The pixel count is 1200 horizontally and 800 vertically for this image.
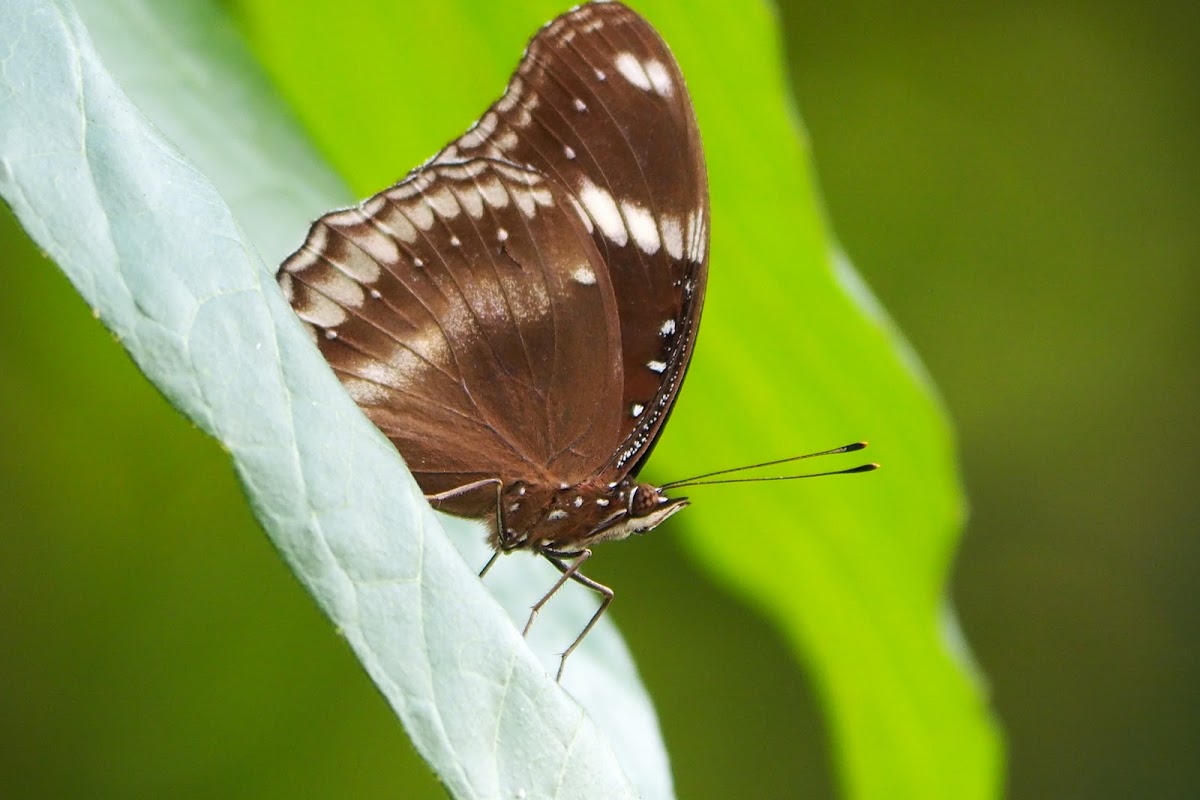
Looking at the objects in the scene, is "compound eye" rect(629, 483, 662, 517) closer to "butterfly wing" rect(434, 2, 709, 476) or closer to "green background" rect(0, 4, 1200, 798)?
"butterfly wing" rect(434, 2, 709, 476)

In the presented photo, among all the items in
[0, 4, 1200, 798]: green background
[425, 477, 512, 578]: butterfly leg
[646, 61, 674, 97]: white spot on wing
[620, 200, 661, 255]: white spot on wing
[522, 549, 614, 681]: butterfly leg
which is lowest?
[0, 4, 1200, 798]: green background

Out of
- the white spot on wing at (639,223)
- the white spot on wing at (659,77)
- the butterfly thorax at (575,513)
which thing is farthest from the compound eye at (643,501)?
the white spot on wing at (659,77)

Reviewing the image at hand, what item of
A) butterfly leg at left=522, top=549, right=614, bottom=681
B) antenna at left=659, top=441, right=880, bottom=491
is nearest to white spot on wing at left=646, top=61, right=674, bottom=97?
antenna at left=659, top=441, right=880, bottom=491

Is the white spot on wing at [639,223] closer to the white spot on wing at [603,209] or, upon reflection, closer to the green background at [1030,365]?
the white spot on wing at [603,209]

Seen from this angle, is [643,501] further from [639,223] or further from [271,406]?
[271,406]

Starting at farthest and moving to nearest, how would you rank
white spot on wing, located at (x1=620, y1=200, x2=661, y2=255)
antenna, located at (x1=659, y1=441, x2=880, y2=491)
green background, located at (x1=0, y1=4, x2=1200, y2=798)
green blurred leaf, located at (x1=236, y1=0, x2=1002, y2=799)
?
green background, located at (x1=0, y1=4, x2=1200, y2=798) → white spot on wing, located at (x1=620, y1=200, x2=661, y2=255) → antenna, located at (x1=659, y1=441, x2=880, y2=491) → green blurred leaf, located at (x1=236, y1=0, x2=1002, y2=799)

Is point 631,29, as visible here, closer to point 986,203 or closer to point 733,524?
point 733,524

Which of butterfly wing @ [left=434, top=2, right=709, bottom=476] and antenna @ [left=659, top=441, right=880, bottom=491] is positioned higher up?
butterfly wing @ [left=434, top=2, right=709, bottom=476]

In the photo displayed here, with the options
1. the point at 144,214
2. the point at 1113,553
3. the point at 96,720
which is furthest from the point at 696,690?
the point at 144,214
